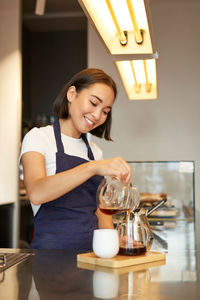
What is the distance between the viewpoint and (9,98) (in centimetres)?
382

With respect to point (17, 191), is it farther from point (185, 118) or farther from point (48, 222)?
point (48, 222)

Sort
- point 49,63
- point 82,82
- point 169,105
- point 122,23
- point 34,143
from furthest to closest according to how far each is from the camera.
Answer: point 49,63 → point 169,105 → point 82,82 → point 34,143 → point 122,23

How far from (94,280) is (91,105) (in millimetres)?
828

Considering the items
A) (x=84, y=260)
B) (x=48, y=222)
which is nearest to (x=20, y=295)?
(x=84, y=260)

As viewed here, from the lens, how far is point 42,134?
1756 mm

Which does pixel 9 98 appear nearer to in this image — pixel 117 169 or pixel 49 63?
pixel 49 63

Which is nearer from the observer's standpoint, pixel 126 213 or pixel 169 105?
pixel 126 213

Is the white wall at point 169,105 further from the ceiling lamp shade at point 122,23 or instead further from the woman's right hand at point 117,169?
the woman's right hand at point 117,169

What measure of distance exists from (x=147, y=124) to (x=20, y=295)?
2968mm

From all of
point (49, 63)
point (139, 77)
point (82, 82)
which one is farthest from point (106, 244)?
point (49, 63)

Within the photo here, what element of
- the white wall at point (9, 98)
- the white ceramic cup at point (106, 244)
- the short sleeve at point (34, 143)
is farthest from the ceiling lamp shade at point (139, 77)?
the white wall at point (9, 98)

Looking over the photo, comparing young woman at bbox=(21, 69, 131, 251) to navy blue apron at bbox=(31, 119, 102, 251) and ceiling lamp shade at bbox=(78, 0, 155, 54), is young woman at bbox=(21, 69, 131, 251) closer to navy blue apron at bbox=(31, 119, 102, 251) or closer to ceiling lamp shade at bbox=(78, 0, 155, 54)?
navy blue apron at bbox=(31, 119, 102, 251)

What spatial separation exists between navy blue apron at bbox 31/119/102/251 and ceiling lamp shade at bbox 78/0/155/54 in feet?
1.53

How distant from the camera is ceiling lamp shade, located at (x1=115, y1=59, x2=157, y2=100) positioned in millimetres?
2029
